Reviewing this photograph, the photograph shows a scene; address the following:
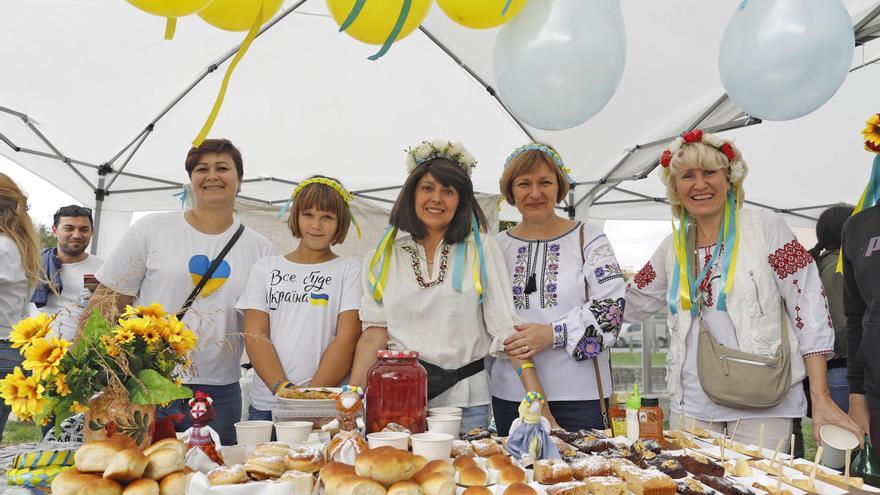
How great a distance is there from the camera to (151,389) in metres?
1.38

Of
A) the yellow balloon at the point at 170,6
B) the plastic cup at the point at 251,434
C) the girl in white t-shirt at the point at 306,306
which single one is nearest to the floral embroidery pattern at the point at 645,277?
the girl in white t-shirt at the point at 306,306

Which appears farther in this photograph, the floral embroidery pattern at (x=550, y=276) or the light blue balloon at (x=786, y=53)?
the floral embroidery pattern at (x=550, y=276)

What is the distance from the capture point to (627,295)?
8.80ft

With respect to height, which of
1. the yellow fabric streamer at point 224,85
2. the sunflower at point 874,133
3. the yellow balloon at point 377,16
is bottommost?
the yellow fabric streamer at point 224,85

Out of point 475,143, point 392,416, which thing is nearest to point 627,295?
point 392,416

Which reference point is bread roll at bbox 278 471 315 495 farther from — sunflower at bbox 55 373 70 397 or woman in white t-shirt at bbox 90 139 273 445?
woman in white t-shirt at bbox 90 139 273 445

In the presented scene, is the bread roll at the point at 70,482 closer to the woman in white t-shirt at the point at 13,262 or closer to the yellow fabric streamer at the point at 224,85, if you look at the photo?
the yellow fabric streamer at the point at 224,85

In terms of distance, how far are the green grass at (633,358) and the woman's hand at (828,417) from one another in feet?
17.4

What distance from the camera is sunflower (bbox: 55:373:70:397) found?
1309mm

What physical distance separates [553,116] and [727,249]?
2.90ft

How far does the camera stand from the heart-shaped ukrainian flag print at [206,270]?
2.54 metres

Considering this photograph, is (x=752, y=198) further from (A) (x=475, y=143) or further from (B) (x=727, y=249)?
(B) (x=727, y=249)

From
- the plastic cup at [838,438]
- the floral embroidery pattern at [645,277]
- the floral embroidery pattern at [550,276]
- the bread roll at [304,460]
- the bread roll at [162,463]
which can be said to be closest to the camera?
the bread roll at [162,463]

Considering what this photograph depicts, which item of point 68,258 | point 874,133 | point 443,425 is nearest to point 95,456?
point 443,425
